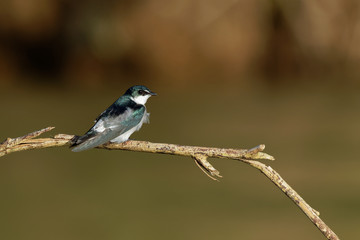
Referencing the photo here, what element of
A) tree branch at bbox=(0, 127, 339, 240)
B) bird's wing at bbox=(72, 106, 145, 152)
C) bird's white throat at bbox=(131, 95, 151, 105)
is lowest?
tree branch at bbox=(0, 127, 339, 240)

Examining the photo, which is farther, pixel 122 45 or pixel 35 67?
pixel 35 67

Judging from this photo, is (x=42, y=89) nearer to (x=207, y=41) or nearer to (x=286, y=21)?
(x=207, y=41)

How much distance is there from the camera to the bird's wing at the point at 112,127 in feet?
6.64

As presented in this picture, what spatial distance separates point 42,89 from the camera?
11.8 meters

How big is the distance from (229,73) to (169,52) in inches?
45.1

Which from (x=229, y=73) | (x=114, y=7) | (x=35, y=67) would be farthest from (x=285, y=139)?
(x=35, y=67)

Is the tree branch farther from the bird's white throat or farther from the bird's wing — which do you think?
the bird's white throat

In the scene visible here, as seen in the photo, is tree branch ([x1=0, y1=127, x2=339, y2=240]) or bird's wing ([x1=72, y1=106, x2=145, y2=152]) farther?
bird's wing ([x1=72, y1=106, x2=145, y2=152])

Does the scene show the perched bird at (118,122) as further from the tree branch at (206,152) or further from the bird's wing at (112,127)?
the tree branch at (206,152)

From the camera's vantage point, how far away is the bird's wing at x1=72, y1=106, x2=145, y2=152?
2.02 meters

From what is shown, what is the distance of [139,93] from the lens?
2.63m

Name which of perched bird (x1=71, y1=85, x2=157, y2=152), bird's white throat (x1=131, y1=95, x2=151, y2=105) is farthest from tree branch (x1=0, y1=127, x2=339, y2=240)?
bird's white throat (x1=131, y1=95, x2=151, y2=105)

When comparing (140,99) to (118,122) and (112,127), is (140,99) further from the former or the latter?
(112,127)

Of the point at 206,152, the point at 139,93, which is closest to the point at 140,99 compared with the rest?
the point at 139,93
